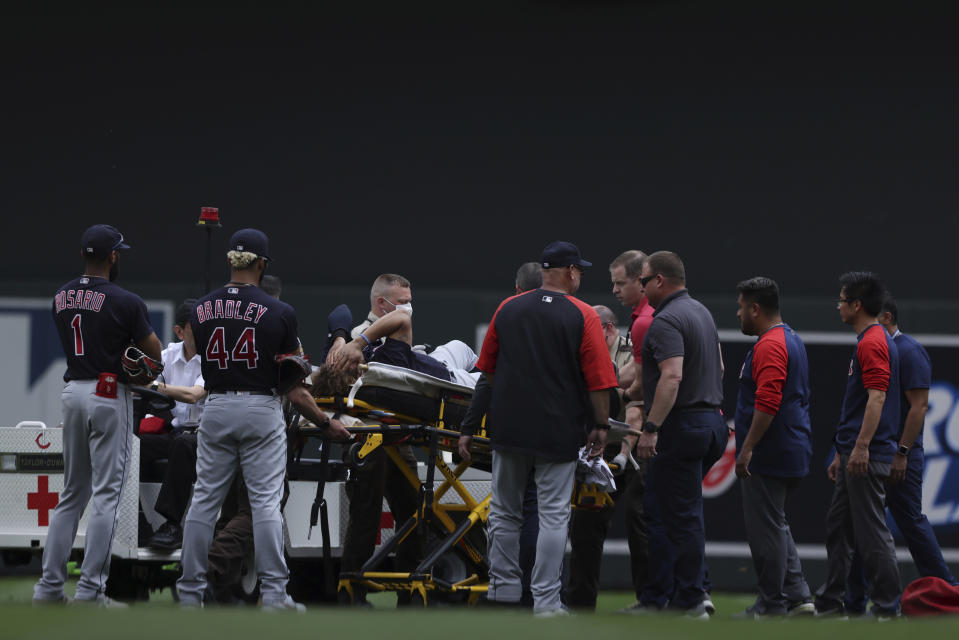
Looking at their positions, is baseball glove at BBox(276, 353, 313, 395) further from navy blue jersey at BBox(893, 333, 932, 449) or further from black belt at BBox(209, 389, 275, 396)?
navy blue jersey at BBox(893, 333, 932, 449)

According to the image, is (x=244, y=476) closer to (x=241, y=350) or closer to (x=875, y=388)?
(x=241, y=350)

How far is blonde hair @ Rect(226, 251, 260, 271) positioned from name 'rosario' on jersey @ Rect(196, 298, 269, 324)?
0.20m

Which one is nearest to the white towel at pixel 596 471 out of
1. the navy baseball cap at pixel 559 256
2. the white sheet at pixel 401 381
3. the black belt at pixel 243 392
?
the white sheet at pixel 401 381

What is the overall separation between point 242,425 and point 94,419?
2.61ft

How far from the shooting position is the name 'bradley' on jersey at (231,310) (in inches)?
252

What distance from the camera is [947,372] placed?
10320 millimetres

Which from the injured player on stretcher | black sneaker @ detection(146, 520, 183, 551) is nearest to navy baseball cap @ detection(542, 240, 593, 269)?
the injured player on stretcher

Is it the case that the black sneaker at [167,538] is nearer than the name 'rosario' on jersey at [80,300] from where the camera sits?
No

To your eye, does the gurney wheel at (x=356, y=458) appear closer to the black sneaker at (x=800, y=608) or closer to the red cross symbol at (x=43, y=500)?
the red cross symbol at (x=43, y=500)

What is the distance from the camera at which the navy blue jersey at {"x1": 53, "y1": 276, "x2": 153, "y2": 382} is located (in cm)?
655

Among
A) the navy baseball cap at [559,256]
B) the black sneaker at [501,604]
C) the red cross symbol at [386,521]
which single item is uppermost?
the navy baseball cap at [559,256]

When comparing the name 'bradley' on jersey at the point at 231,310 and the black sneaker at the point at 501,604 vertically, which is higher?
the name 'bradley' on jersey at the point at 231,310

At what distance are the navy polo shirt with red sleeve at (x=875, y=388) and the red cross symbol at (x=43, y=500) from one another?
4.60 m

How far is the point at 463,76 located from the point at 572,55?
3.24 feet
